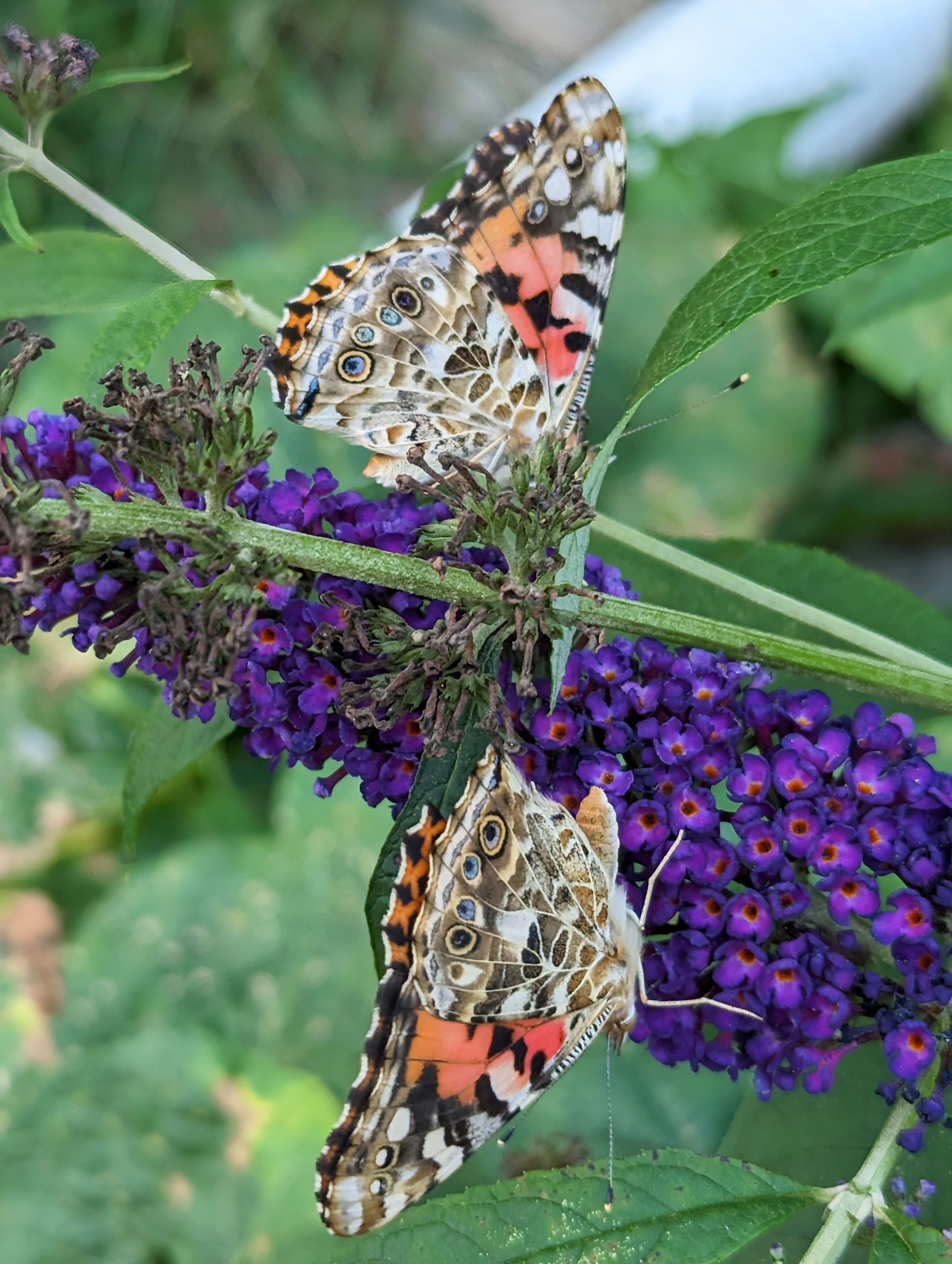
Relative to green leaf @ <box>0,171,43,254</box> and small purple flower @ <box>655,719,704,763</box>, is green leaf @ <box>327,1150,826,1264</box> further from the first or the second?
green leaf @ <box>0,171,43,254</box>

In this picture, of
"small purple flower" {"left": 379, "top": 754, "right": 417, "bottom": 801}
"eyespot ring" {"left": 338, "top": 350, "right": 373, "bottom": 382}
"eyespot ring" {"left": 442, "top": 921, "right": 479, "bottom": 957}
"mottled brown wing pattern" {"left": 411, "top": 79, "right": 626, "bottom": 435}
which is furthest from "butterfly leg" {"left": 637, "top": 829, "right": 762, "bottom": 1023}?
"eyespot ring" {"left": 338, "top": 350, "right": 373, "bottom": 382}

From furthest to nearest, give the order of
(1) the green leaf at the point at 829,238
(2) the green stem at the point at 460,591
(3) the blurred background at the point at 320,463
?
(3) the blurred background at the point at 320,463, (2) the green stem at the point at 460,591, (1) the green leaf at the point at 829,238

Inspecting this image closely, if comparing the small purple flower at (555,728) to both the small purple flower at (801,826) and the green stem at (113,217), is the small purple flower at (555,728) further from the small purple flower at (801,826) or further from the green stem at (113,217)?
the green stem at (113,217)

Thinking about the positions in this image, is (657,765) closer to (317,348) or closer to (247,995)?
(317,348)

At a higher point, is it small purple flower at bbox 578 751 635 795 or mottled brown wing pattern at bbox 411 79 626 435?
mottled brown wing pattern at bbox 411 79 626 435

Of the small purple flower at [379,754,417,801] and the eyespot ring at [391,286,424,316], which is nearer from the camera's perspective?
the small purple flower at [379,754,417,801]

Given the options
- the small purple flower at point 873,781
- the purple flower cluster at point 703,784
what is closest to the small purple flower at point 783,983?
the purple flower cluster at point 703,784

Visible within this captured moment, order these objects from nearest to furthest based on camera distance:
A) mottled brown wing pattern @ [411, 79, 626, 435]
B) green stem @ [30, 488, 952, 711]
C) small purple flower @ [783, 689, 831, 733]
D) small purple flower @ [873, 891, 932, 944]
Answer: green stem @ [30, 488, 952, 711] < small purple flower @ [873, 891, 932, 944] < small purple flower @ [783, 689, 831, 733] < mottled brown wing pattern @ [411, 79, 626, 435]
